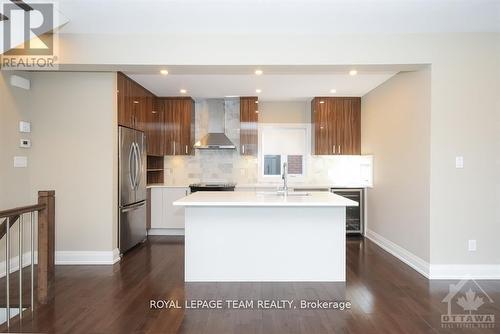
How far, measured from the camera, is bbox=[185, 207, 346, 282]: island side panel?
326 cm

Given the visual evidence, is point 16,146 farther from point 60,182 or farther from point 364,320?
point 364,320

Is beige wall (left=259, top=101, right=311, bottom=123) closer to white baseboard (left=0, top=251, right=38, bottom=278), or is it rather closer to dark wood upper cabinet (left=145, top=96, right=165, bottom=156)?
dark wood upper cabinet (left=145, top=96, right=165, bottom=156)

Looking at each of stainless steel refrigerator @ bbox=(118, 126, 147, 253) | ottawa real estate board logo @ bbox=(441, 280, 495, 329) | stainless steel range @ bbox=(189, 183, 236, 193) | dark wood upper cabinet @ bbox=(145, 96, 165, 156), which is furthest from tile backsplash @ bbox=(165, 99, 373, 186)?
ottawa real estate board logo @ bbox=(441, 280, 495, 329)

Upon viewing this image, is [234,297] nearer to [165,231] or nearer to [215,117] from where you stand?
[165,231]

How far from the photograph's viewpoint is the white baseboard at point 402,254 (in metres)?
3.49

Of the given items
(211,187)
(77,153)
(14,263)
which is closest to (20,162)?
(77,153)

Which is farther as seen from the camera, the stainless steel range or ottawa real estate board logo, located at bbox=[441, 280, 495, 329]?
the stainless steel range

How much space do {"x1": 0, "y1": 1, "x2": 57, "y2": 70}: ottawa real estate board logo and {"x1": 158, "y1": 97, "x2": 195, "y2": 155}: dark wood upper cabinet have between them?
7.66 ft

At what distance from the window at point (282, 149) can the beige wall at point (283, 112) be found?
133 millimetres

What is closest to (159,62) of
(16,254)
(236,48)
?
(236,48)

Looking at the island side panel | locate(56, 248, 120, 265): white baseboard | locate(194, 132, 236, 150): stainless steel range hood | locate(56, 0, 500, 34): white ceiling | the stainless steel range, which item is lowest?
locate(56, 248, 120, 265): white baseboard

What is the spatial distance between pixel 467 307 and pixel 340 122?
3591 millimetres

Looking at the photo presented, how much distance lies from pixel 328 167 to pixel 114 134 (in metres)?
3.94

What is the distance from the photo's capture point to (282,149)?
19.9 ft
